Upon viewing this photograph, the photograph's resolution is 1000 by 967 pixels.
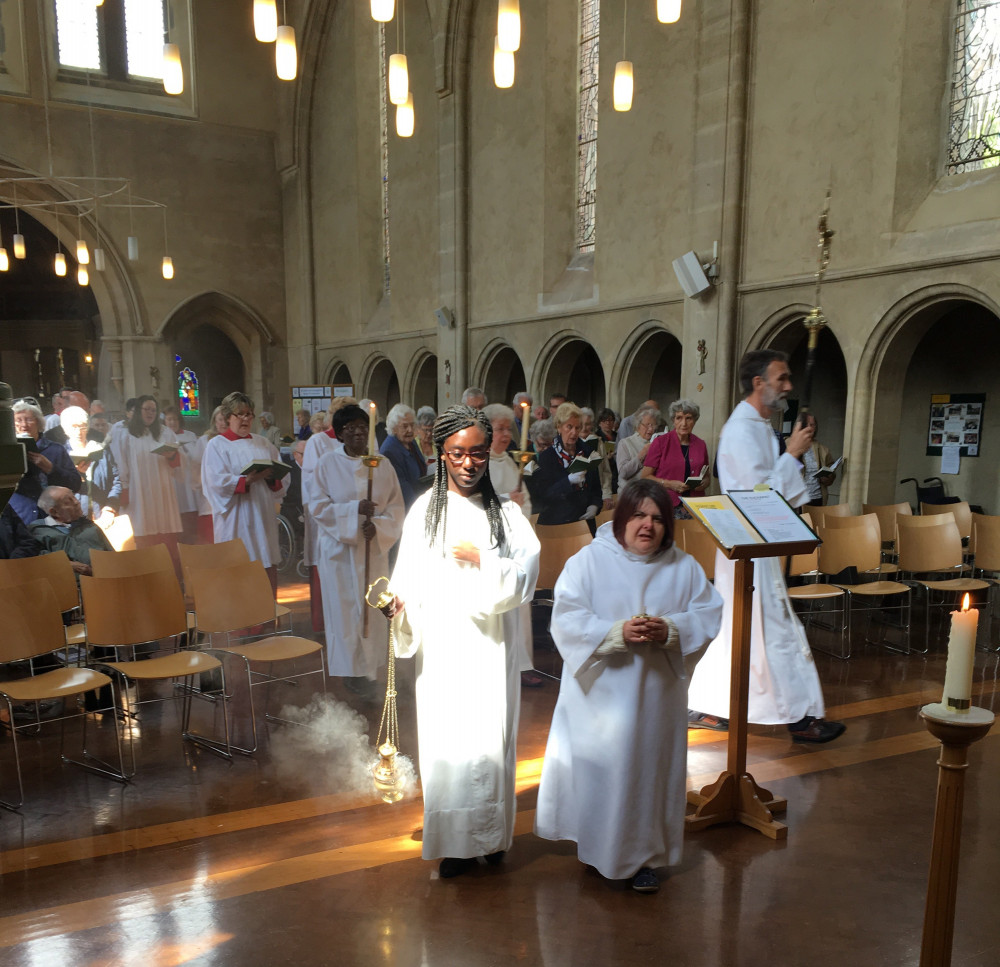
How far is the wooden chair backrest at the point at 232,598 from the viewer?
4.79 m

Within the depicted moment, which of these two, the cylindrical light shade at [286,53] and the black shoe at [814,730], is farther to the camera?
the cylindrical light shade at [286,53]

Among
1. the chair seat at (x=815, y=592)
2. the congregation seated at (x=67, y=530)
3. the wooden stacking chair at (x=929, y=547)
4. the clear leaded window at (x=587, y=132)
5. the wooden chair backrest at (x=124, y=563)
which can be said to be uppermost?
the clear leaded window at (x=587, y=132)

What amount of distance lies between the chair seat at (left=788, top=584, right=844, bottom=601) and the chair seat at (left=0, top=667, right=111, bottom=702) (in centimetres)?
451

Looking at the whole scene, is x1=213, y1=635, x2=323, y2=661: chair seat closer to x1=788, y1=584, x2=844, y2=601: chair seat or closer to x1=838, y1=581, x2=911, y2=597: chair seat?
x1=788, y1=584, x2=844, y2=601: chair seat

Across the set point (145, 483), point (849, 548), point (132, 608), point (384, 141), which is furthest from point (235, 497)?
point (384, 141)

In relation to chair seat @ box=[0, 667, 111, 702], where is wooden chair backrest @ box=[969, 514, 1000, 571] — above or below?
above

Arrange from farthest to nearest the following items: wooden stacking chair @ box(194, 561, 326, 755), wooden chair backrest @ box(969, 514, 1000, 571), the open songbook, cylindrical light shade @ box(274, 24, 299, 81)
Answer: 1. wooden chair backrest @ box(969, 514, 1000, 571)
2. cylindrical light shade @ box(274, 24, 299, 81)
3. the open songbook
4. wooden stacking chair @ box(194, 561, 326, 755)

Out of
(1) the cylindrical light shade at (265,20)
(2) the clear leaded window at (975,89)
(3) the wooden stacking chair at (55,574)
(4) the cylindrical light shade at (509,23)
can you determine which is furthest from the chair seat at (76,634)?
(2) the clear leaded window at (975,89)

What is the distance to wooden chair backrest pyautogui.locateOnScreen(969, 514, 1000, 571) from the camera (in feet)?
22.5

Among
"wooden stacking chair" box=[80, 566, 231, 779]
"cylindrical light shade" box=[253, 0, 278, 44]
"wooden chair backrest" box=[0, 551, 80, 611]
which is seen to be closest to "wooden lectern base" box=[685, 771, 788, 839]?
"wooden stacking chair" box=[80, 566, 231, 779]

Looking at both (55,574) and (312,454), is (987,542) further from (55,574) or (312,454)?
(55,574)

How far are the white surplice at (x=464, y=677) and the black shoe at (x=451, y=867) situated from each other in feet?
0.36

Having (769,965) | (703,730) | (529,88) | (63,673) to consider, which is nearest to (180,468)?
(63,673)

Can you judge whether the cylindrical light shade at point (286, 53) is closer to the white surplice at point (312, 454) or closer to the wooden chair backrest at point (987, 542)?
the white surplice at point (312, 454)
